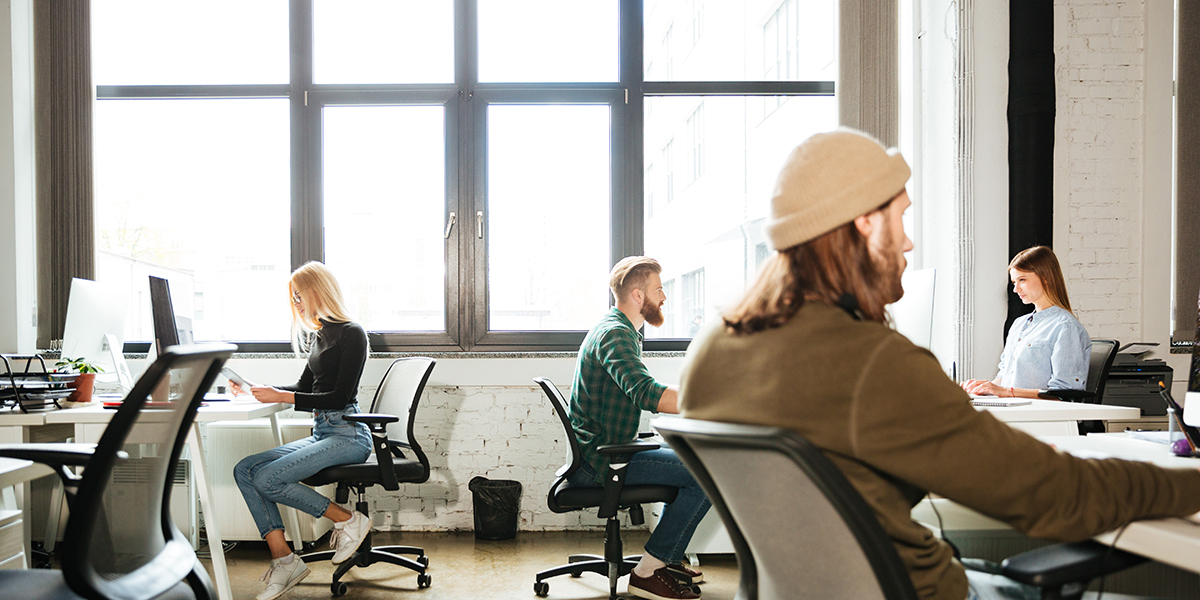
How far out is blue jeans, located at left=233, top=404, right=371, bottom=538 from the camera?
9.43 ft

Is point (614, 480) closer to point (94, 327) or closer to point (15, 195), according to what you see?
point (94, 327)

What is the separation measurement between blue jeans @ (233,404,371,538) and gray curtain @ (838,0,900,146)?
2913 millimetres

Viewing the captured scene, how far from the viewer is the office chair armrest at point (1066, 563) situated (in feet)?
2.86

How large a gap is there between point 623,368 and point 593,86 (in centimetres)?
210

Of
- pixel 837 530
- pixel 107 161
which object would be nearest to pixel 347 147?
pixel 107 161

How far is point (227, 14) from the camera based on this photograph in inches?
165

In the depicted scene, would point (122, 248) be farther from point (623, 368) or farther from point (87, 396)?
point (623, 368)

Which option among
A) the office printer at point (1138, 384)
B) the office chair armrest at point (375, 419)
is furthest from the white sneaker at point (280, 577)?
the office printer at point (1138, 384)

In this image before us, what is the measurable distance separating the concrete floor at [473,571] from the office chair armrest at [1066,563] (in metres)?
2.07

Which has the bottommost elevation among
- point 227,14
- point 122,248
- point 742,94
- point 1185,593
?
point 1185,593

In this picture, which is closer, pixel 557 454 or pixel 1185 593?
pixel 1185 593

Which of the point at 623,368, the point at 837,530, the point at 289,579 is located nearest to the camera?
the point at 837,530

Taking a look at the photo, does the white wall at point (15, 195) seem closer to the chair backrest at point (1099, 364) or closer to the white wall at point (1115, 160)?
the chair backrest at point (1099, 364)

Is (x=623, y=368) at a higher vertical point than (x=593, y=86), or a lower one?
lower
